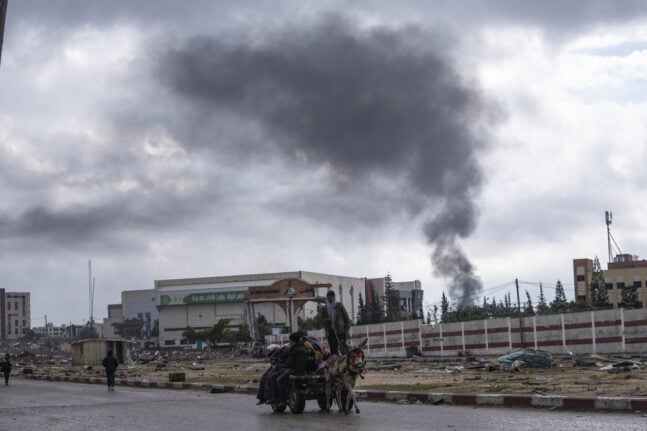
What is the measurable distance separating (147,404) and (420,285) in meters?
177

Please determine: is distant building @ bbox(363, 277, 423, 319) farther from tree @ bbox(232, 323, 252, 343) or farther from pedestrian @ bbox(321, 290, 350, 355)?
pedestrian @ bbox(321, 290, 350, 355)

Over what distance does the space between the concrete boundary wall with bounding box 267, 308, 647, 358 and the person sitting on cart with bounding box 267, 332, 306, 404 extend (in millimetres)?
22171

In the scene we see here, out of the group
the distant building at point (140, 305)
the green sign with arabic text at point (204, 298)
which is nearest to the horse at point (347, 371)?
the green sign with arabic text at point (204, 298)

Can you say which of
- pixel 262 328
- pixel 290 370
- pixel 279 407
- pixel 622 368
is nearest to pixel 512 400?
pixel 290 370

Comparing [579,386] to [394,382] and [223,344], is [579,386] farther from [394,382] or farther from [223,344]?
[223,344]

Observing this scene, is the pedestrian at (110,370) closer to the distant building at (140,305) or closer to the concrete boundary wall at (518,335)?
the concrete boundary wall at (518,335)

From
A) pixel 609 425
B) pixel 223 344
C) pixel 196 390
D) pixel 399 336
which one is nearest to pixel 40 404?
pixel 196 390

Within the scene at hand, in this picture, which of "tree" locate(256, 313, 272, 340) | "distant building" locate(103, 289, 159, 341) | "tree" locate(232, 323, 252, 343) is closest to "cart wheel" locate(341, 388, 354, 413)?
"tree" locate(256, 313, 272, 340)

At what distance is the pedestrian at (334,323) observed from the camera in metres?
16.6

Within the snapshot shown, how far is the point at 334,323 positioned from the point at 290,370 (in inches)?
52.9

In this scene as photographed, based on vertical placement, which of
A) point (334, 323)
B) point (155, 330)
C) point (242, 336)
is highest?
point (334, 323)

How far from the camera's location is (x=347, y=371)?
1487cm

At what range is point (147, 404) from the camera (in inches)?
751

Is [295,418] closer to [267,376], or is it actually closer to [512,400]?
[267,376]
